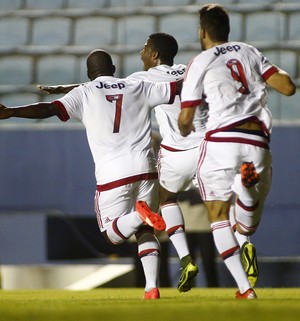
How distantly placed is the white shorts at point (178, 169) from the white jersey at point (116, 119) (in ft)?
1.09

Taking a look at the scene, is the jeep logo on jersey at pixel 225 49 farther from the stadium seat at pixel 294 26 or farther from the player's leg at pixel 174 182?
the stadium seat at pixel 294 26

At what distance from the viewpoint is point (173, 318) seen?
3.79 metres

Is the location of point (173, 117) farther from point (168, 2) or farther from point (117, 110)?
point (168, 2)

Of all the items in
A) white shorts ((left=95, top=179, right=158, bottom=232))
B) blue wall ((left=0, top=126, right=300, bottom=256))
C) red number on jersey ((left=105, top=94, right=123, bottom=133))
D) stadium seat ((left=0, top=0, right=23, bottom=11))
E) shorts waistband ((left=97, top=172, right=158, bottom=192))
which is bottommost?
blue wall ((left=0, top=126, right=300, bottom=256))

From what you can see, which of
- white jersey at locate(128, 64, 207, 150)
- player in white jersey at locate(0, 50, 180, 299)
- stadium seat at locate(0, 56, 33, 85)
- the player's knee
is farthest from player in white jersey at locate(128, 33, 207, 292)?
stadium seat at locate(0, 56, 33, 85)

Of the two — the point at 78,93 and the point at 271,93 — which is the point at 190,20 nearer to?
the point at 271,93

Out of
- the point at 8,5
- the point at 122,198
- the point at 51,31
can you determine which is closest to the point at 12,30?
the point at 8,5

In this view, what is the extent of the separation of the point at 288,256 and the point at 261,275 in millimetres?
652

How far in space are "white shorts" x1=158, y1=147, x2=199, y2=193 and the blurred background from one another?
366cm

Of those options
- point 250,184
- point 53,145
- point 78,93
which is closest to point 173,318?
point 250,184

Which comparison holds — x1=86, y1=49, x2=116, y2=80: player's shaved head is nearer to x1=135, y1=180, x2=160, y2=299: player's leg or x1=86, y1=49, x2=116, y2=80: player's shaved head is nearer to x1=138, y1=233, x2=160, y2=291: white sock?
x1=135, y1=180, x2=160, y2=299: player's leg

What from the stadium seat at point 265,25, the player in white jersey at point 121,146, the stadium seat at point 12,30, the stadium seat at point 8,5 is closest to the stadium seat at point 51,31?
the stadium seat at point 12,30

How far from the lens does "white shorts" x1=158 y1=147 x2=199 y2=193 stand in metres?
6.39

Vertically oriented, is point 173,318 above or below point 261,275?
above
